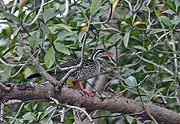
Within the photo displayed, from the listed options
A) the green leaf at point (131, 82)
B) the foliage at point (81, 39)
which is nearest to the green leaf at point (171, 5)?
the foliage at point (81, 39)

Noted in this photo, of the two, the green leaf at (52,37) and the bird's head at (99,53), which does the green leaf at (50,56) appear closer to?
the green leaf at (52,37)

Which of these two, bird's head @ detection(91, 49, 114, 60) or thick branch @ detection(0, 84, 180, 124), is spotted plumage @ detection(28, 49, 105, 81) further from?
thick branch @ detection(0, 84, 180, 124)

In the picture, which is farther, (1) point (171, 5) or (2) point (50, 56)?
(1) point (171, 5)

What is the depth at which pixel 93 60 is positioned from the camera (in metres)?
2.70

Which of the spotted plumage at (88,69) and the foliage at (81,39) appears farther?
the spotted plumage at (88,69)

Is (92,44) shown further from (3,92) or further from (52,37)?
(3,92)

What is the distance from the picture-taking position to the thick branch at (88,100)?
1729 mm

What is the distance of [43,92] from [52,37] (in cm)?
24

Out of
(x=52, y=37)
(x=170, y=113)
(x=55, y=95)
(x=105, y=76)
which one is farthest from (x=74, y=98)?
(x=105, y=76)

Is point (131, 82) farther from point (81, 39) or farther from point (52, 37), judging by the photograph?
point (52, 37)

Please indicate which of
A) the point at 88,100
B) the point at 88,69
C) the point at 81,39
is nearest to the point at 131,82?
the point at 88,100

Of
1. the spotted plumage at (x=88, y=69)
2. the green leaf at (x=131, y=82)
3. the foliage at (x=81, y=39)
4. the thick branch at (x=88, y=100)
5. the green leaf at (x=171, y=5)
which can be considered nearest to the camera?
the thick branch at (x=88, y=100)

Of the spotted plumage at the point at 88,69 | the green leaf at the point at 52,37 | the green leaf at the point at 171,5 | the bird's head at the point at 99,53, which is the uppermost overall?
the green leaf at the point at 52,37

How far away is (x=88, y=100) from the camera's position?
202cm
